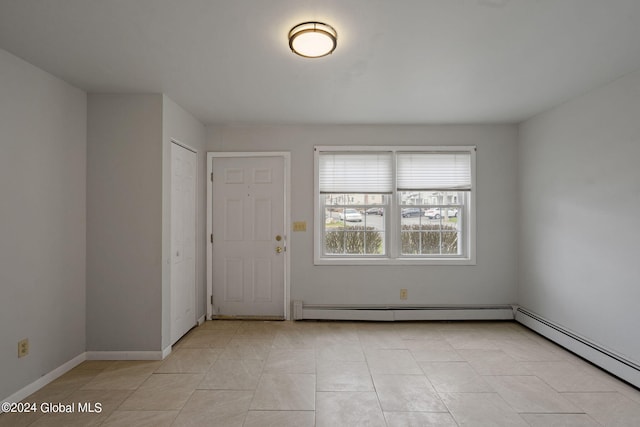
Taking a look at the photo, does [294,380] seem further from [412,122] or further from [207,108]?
[412,122]

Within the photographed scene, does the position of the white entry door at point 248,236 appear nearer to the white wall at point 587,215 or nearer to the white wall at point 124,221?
the white wall at point 124,221

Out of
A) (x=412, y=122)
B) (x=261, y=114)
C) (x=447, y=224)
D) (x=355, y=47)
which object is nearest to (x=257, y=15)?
(x=355, y=47)

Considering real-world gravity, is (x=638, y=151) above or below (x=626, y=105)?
below

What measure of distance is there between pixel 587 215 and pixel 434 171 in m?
1.65

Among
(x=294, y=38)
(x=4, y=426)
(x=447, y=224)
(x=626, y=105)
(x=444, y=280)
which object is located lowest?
(x=4, y=426)

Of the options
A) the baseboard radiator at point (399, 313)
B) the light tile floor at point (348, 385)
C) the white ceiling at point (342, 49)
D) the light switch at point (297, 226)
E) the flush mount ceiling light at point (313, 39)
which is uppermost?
the white ceiling at point (342, 49)

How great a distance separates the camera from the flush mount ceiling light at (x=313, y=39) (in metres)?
1.93

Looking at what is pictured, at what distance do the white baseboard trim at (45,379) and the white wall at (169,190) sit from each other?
741 millimetres

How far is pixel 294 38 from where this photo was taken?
78.6 inches

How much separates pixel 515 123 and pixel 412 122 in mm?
1359

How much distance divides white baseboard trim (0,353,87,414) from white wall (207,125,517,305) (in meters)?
2.25

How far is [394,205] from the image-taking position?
412 centimetres

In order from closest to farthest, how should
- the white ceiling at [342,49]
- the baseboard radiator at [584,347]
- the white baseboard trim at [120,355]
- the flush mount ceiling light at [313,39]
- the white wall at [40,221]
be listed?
the white ceiling at [342,49] → the flush mount ceiling light at [313,39] → the white wall at [40,221] → the baseboard radiator at [584,347] → the white baseboard trim at [120,355]

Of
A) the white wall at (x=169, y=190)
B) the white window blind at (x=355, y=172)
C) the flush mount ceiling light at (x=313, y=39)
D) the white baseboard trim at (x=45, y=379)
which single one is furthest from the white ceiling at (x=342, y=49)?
the white baseboard trim at (x=45, y=379)
